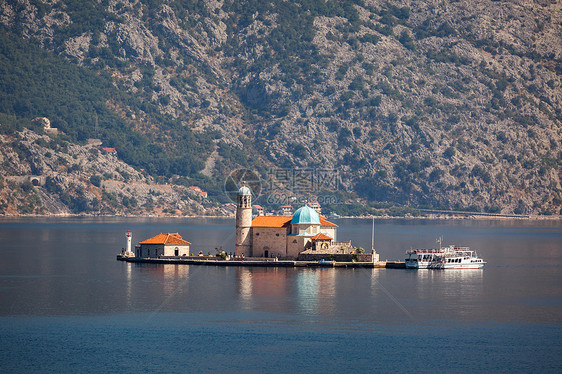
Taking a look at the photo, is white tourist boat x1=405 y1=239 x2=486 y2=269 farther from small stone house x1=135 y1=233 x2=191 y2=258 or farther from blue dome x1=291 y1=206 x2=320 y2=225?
small stone house x1=135 y1=233 x2=191 y2=258

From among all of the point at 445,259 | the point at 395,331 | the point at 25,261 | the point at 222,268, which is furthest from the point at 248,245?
the point at 395,331

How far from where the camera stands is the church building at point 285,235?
12988cm

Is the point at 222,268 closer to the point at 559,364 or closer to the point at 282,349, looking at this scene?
the point at 282,349

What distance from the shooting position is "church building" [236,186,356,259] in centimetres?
12988

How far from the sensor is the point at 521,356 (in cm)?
7512

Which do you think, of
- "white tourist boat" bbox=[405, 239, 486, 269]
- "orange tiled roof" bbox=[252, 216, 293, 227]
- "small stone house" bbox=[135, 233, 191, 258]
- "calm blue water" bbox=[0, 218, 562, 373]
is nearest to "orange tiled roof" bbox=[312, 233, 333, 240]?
"orange tiled roof" bbox=[252, 216, 293, 227]

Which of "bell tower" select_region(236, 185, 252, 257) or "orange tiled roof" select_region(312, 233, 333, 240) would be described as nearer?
"orange tiled roof" select_region(312, 233, 333, 240)

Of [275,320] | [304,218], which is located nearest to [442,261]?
[304,218]

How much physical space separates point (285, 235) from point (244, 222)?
6.36 m

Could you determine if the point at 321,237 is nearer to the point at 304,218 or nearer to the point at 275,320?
the point at 304,218

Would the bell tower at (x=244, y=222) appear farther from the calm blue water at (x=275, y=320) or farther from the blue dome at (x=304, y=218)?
the blue dome at (x=304, y=218)

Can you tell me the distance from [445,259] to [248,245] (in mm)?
30187

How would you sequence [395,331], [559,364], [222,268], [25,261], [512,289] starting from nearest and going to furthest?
[559,364]
[395,331]
[512,289]
[222,268]
[25,261]

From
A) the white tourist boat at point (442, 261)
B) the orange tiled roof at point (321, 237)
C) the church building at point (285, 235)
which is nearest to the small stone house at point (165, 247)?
the church building at point (285, 235)
